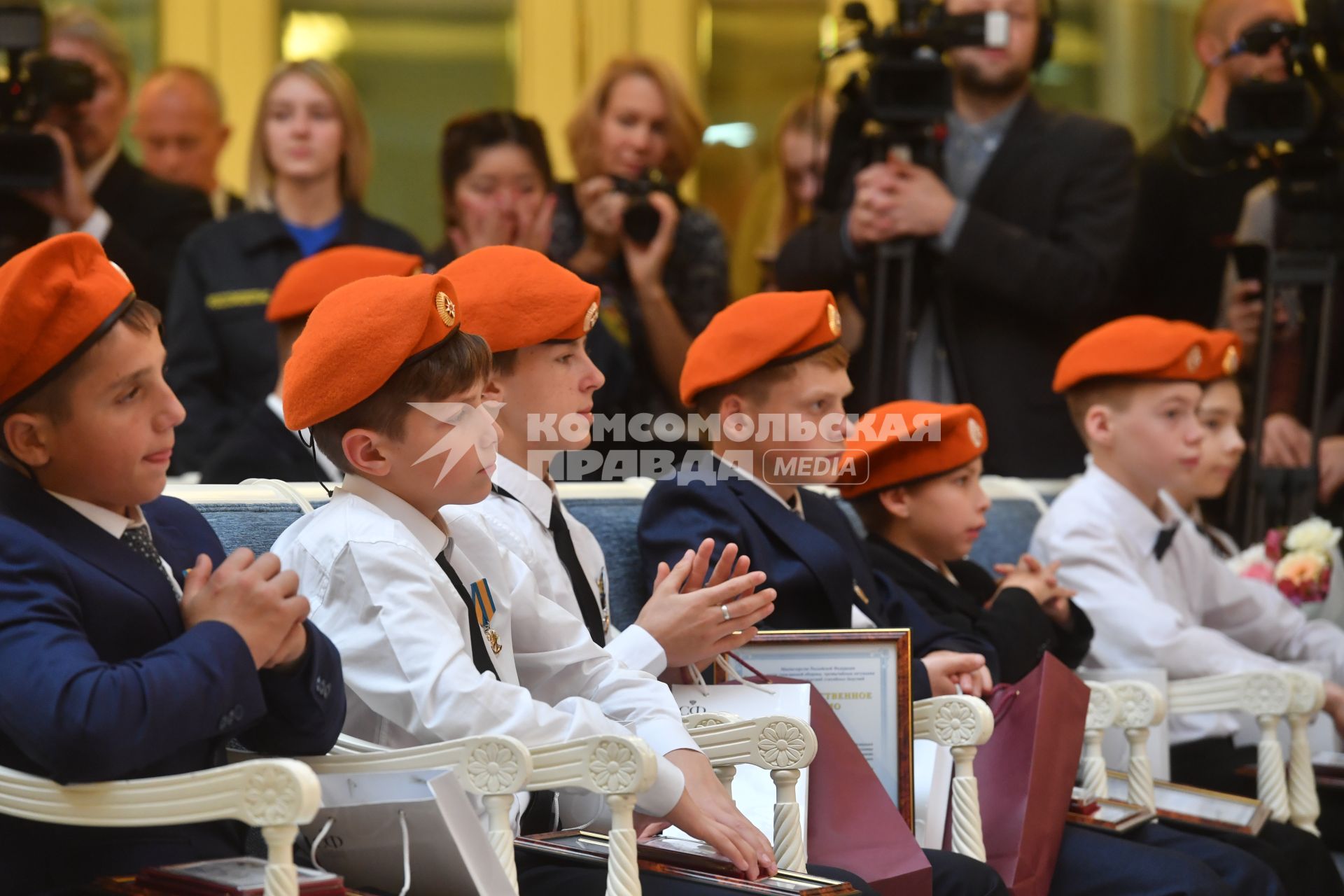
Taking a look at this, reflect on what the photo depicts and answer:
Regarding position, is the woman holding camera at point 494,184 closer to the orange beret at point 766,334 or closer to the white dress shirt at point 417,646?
the orange beret at point 766,334

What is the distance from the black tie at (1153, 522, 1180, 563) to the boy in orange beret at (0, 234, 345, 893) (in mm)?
2323

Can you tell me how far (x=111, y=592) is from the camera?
1.96m

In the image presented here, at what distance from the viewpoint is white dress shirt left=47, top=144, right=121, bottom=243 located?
14.6 ft

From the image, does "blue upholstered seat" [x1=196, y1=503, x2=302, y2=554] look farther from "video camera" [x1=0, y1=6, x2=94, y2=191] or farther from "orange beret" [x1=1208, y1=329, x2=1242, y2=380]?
→ "orange beret" [x1=1208, y1=329, x2=1242, y2=380]

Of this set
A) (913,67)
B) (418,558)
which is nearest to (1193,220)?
(913,67)

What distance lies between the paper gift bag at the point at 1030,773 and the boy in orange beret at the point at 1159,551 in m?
0.74

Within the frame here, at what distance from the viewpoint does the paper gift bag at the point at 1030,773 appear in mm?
2824

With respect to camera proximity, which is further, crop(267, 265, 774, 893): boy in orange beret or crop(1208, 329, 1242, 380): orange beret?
crop(1208, 329, 1242, 380): orange beret

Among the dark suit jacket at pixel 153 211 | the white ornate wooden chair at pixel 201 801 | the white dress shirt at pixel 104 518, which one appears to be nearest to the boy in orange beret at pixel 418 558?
the white dress shirt at pixel 104 518

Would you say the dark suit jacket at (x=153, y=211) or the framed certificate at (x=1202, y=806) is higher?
the dark suit jacket at (x=153, y=211)

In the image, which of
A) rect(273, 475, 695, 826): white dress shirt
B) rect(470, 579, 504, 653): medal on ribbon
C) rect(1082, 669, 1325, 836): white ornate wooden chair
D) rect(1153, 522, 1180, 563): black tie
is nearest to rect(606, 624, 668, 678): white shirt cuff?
rect(273, 475, 695, 826): white dress shirt

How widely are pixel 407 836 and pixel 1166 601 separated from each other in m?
2.33

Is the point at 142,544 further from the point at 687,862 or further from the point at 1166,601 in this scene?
the point at 1166,601

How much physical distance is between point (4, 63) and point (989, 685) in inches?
117
